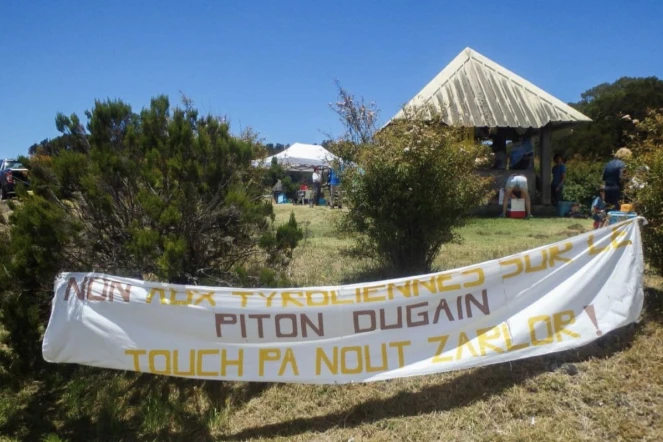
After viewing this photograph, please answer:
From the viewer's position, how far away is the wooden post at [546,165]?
15.0 metres

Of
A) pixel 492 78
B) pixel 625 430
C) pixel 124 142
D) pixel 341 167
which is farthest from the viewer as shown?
pixel 492 78

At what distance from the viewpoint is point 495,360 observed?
4043 mm

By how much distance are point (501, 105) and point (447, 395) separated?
12103 millimetres

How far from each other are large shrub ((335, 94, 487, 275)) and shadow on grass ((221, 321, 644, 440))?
208 cm

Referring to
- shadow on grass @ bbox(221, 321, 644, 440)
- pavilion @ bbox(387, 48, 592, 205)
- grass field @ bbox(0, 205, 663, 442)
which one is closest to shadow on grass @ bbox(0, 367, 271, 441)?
grass field @ bbox(0, 205, 663, 442)

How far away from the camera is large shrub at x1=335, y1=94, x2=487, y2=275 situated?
5789mm

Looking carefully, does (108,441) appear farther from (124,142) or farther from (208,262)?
(124,142)

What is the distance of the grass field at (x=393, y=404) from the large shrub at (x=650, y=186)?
21.8 inches

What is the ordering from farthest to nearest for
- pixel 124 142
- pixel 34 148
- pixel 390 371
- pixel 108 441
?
pixel 34 148
pixel 124 142
pixel 108 441
pixel 390 371

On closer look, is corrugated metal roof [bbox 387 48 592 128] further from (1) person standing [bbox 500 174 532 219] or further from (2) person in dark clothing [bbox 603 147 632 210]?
(2) person in dark clothing [bbox 603 147 632 210]

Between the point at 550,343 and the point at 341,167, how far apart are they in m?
3.54

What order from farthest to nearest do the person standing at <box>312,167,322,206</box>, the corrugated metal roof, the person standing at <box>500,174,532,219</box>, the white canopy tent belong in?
1. the white canopy tent
2. the person standing at <box>312,167,322,206</box>
3. the corrugated metal roof
4. the person standing at <box>500,174,532,219</box>

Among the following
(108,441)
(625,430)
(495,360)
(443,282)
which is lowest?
(108,441)

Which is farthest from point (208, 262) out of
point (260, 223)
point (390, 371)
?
point (390, 371)
